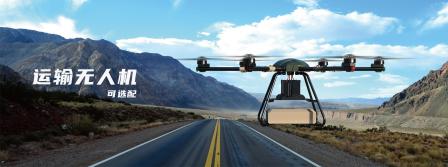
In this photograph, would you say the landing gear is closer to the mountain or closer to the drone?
the drone

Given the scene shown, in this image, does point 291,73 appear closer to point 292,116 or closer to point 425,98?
point 292,116

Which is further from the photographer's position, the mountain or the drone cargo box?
the mountain

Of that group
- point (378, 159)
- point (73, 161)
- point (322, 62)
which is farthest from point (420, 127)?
point (73, 161)

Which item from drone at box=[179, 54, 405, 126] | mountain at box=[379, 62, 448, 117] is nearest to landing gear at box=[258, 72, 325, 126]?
drone at box=[179, 54, 405, 126]

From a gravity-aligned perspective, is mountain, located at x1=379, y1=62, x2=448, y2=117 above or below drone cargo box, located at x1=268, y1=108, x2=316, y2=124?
above

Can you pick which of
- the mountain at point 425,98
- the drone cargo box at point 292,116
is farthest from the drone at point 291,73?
the mountain at point 425,98

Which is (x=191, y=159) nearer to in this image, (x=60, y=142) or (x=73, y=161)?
(x=73, y=161)
